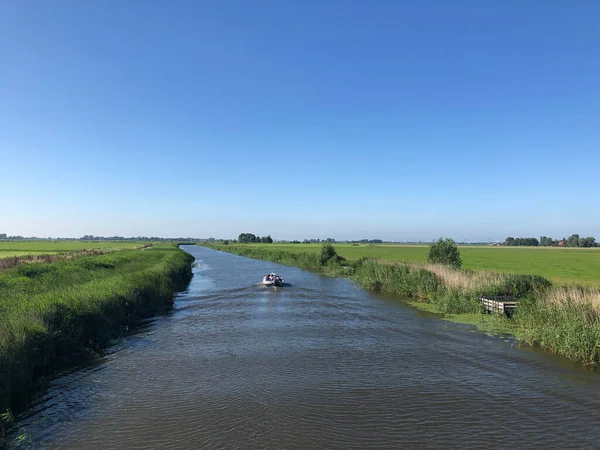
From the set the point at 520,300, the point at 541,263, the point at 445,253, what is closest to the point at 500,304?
the point at 520,300

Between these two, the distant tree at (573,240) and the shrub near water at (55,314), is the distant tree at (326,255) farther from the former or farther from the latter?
the distant tree at (573,240)

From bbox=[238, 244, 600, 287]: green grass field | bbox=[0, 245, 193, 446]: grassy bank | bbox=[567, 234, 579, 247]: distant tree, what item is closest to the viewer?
bbox=[0, 245, 193, 446]: grassy bank

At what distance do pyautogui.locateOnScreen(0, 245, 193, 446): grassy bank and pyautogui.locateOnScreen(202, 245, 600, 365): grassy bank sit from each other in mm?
19968

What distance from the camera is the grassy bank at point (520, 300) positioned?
15.7 meters

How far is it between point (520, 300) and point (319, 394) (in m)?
15.1

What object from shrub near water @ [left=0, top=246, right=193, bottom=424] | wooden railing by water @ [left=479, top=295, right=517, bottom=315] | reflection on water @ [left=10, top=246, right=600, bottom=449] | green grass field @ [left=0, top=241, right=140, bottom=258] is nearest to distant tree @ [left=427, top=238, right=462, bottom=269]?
wooden railing by water @ [left=479, top=295, right=517, bottom=315]

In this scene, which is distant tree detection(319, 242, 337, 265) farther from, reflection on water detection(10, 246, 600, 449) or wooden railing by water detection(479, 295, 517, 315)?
reflection on water detection(10, 246, 600, 449)

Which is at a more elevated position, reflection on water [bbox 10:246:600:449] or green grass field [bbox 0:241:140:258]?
green grass field [bbox 0:241:140:258]

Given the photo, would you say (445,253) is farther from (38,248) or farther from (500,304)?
(38,248)

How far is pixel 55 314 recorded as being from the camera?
14.9m

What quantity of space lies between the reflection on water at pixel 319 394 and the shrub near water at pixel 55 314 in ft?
3.57

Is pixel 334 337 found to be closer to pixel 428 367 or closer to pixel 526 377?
pixel 428 367

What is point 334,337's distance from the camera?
19438 mm

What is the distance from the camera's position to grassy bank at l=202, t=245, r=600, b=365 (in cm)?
1575
